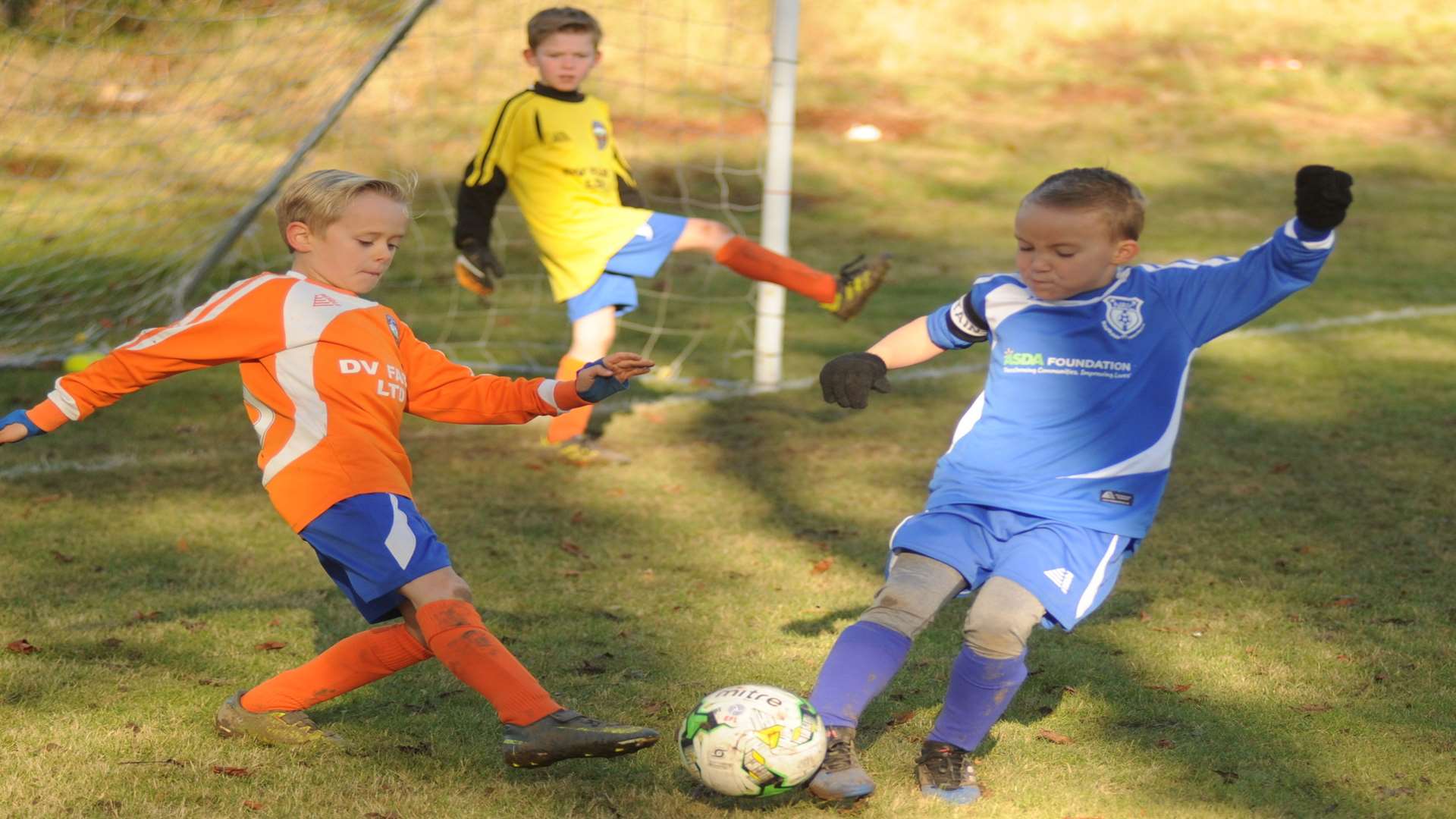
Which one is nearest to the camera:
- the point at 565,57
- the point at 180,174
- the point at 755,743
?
the point at 755,743

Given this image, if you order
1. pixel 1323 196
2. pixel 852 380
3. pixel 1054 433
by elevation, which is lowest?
pixel 1054 433

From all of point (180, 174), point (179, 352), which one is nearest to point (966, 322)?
point (179, 352)

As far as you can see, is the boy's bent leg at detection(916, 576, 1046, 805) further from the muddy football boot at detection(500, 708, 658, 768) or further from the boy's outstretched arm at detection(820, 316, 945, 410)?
the muddy football boot at detection(500, 708, 658, 768)

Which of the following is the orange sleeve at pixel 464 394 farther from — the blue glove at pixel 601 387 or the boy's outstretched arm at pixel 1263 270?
the boy's outstretched arm at pixel 1263 270

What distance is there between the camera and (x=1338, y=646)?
4.13 meters

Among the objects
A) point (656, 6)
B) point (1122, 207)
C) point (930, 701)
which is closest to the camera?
point (1122, 207)

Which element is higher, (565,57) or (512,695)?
(565,57)

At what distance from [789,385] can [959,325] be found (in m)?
4.28

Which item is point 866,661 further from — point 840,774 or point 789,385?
point 789,385

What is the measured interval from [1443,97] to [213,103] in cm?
1614

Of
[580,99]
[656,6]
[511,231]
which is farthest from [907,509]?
[656,6]

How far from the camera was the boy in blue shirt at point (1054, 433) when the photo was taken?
315 centimetres

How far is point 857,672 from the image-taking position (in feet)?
10.2

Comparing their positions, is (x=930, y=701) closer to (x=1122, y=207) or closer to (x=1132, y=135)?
(x=1122, y=207)
